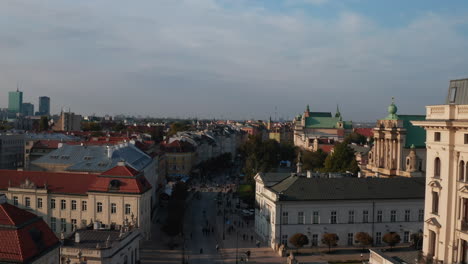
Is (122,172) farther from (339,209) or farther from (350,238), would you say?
(350,238)

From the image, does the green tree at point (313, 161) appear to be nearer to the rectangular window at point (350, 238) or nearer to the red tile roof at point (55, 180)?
the rectangular window at point (350, 238)

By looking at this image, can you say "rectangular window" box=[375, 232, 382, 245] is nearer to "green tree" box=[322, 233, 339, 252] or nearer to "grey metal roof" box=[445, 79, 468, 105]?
"green tree" box=[322, 233, 339, 252]

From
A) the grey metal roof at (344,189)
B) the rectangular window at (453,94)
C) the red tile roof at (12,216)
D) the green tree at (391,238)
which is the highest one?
the rectangular window at (453,94)

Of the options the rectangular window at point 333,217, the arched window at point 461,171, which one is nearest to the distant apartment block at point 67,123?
the rectangular window at point 333,217

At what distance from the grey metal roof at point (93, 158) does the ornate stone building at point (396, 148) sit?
129 feet

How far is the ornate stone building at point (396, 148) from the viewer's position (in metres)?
79.7

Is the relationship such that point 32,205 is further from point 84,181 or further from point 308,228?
point 308,228

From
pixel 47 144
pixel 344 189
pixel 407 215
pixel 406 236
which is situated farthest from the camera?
pixel 47 144

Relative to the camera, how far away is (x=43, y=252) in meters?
28.7

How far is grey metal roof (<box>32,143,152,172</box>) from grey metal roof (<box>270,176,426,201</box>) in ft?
66.3

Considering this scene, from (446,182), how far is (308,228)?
90.0 ft

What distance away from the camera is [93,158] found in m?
63.4

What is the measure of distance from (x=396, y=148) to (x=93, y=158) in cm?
4884

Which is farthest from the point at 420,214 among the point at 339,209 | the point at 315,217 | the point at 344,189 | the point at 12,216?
the point at 12,216
